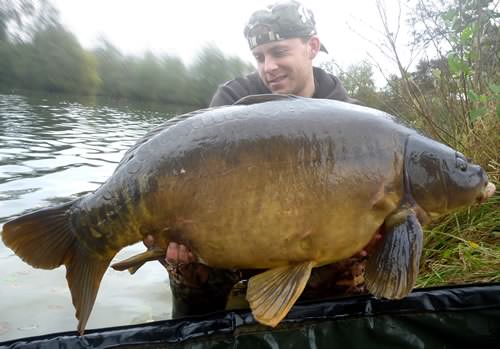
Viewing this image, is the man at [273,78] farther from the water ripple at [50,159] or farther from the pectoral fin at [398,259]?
the water ripple at [50,159]

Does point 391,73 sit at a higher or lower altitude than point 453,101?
higher

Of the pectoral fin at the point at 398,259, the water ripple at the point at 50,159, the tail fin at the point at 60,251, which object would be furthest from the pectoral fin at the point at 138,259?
the water ripple at the point at 50,159

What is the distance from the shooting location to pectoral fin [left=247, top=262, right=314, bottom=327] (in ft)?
4.44

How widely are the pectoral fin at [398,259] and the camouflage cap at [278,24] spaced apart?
148 cm

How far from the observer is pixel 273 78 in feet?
8.46

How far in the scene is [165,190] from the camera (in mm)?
1439

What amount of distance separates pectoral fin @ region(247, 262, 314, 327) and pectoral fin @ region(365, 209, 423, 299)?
19 centimetres

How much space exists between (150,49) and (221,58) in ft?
14.6

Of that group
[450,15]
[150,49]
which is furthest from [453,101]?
[150,49]

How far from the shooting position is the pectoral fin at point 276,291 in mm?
1353

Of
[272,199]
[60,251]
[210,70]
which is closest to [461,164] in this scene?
[272,199]

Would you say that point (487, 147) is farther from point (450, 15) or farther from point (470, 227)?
point (450, 15)

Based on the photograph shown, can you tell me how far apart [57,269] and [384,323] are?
2429 millimetres

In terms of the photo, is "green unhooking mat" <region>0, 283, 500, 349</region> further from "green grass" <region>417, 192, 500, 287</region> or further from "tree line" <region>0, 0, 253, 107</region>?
"tree line" <region>0, 0, 253, 107</region>
